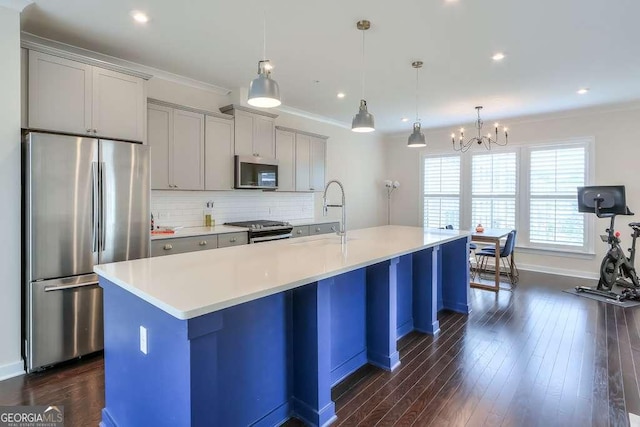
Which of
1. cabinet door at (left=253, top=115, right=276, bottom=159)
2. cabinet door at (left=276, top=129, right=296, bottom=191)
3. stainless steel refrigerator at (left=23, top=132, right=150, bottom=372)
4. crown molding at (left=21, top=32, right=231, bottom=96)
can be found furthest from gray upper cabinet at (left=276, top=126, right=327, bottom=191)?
stainless steel refrigerator at (left=23, top=132, right=150, bottom=372)

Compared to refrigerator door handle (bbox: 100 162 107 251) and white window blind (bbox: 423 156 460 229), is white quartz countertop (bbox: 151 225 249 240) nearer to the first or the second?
refrigerator door handle (bbox: 100 162 107 251)

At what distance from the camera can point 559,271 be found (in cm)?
578

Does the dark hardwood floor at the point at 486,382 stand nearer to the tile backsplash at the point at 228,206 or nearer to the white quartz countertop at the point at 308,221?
the tile backsplash at the point at 228,206

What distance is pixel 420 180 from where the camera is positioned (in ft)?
24.0

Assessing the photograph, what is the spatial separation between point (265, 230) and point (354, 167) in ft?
10.2

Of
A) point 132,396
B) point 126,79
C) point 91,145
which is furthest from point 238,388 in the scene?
point 126,79

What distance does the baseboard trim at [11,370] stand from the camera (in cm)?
251

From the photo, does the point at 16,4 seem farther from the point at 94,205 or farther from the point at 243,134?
the point at 243,134

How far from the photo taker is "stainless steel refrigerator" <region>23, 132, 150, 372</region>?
2578mm

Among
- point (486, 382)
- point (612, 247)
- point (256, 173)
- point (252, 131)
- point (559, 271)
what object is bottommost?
point (486, 382)

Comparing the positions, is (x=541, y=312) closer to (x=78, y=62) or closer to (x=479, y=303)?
(x=479, y=303)

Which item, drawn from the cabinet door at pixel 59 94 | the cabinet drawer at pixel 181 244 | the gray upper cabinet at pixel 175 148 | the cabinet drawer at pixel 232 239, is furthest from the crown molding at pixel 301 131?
the cabinet door at pixel 59 94

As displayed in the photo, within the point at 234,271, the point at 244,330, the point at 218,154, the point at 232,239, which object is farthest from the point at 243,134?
the point at 244,330

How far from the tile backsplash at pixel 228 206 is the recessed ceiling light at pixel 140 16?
6.12 feet
